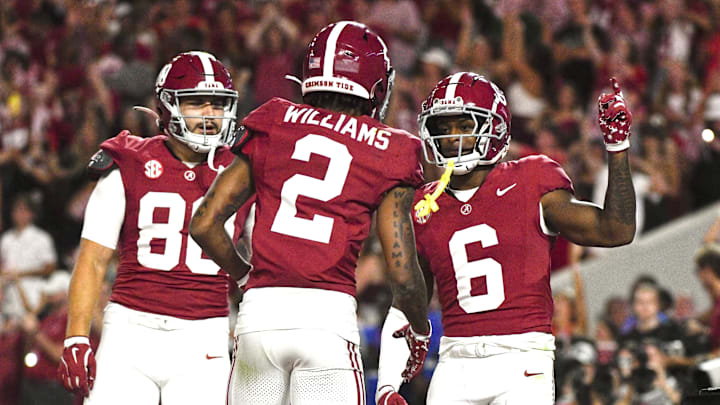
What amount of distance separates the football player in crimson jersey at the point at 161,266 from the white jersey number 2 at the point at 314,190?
0.90 m

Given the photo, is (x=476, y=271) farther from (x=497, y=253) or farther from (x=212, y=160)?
(x=212, y=160)

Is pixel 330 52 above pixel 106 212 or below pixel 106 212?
above

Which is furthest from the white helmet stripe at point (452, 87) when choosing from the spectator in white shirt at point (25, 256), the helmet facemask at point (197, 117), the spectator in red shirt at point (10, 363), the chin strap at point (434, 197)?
the spectator in white shirt at point (25, 256)

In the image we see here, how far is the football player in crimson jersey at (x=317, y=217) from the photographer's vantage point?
3.71 m

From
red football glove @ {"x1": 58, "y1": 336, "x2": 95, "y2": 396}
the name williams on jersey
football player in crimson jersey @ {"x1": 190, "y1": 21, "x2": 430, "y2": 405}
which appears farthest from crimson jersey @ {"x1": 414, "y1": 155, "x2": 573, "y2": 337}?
red football glove @ {"x1": 58, "y1": 336, "x2": 95, "y2": 396}

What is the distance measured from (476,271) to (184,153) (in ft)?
4.23

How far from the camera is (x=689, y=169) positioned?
31.0 ft

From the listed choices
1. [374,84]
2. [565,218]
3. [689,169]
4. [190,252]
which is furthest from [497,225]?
[689,169]

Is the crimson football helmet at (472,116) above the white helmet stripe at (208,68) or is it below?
below

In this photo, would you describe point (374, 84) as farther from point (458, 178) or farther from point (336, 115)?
point (458, 178)

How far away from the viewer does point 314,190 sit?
12.3 feet

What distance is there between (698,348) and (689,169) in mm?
2819

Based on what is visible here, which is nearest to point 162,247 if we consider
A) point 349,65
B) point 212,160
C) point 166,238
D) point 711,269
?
point 166,238

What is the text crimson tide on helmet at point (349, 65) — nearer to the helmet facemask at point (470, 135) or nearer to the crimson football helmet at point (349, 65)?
the crimson football helmet at point (349, 65)
